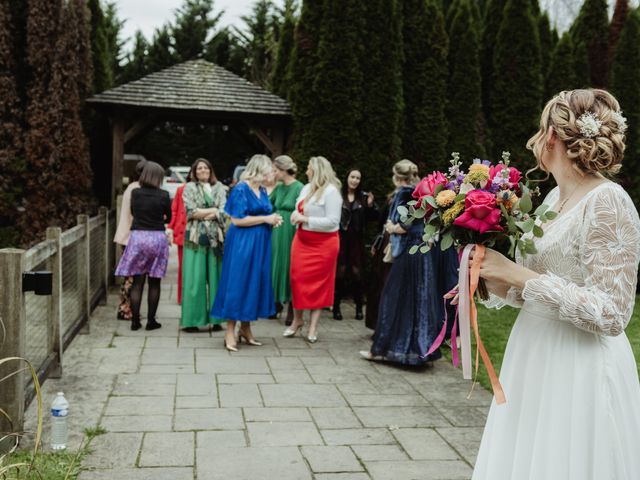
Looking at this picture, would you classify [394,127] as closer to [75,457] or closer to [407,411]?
[407,411]

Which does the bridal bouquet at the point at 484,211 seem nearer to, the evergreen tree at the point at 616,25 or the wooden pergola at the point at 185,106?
the wooden pergola at the point at 185,106

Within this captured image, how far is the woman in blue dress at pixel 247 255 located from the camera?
7.48m

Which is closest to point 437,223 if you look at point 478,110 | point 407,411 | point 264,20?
point 407,411

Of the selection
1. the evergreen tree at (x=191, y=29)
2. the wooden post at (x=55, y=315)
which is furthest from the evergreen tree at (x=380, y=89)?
the evergreen tree at (x=191, y=29)

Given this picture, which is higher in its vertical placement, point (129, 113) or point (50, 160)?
point (129, 113)

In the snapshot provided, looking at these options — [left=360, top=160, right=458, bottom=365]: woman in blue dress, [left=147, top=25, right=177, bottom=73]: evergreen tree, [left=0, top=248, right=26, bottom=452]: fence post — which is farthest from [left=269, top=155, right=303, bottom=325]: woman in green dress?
[left=147, top=25, right=177, bottom=73]: evergreen tree

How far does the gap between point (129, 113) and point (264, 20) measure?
31.3m

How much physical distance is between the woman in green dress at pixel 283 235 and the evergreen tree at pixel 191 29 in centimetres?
3533

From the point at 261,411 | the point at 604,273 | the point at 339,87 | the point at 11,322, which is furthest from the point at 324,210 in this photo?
the point at 604,273

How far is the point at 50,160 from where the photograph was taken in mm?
11141

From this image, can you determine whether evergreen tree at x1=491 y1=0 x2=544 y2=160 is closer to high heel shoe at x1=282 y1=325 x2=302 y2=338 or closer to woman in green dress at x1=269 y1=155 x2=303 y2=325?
woman in green dress at x1=269 y1=155 x2=303 y2=325

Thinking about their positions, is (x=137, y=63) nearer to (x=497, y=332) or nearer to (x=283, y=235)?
(x=283, y=235)

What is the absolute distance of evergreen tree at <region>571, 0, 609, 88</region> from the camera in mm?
14492

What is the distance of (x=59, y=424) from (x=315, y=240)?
4.11 meters
